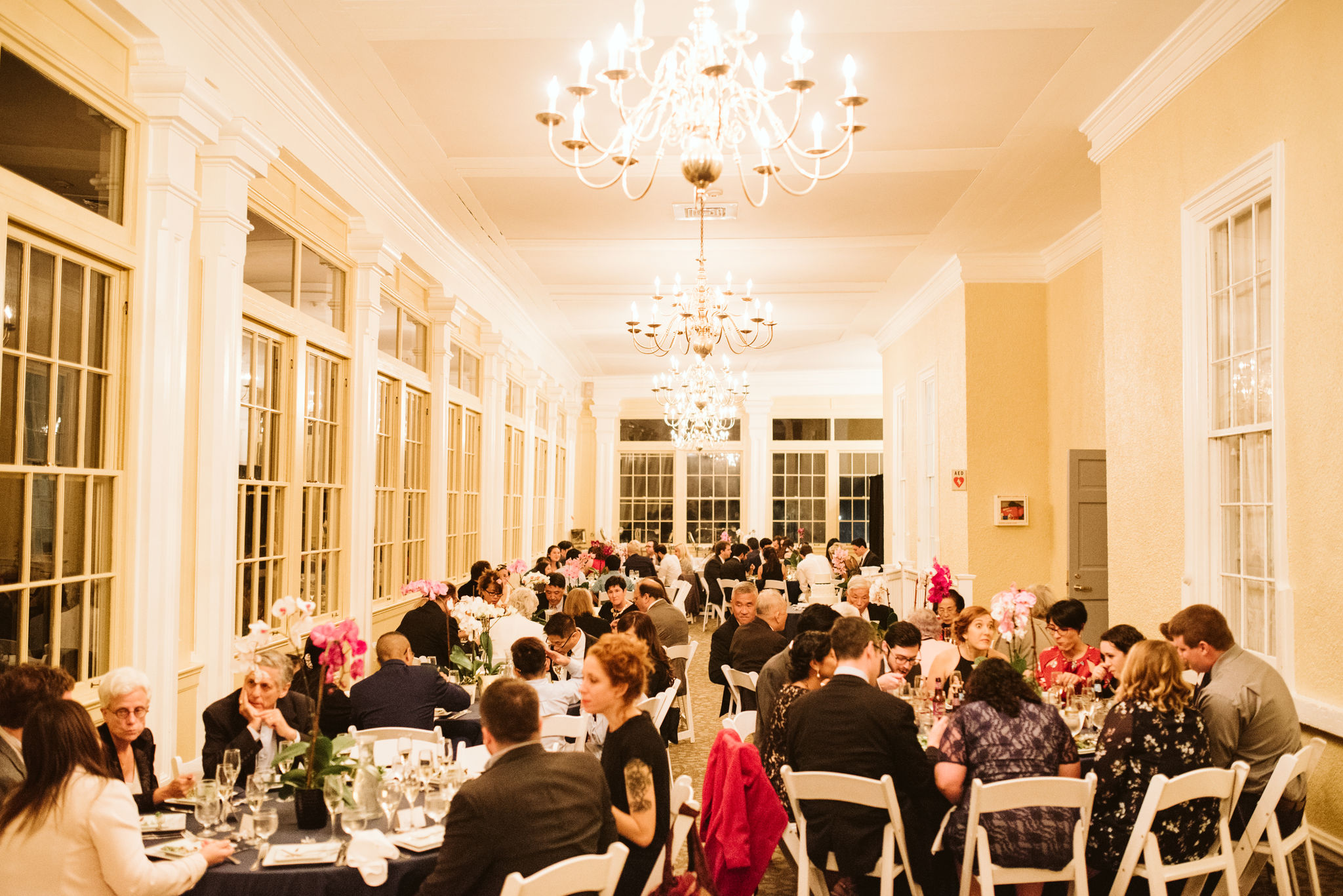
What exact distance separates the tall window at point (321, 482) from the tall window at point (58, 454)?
2.24 m

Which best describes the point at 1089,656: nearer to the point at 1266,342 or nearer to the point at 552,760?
the point at 1266,342

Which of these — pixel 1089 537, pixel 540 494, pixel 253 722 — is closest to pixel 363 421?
pixel 253 722

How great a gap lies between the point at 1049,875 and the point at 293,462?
4832 millimetres

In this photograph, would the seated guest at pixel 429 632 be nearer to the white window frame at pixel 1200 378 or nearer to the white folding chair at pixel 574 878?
the white folding chair at pixel 574 878

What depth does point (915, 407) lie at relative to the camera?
12781 mm

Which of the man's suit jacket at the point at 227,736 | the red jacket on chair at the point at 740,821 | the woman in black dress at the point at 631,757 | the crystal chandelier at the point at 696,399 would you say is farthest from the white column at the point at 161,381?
the crystal chandelier at the point at 696,399

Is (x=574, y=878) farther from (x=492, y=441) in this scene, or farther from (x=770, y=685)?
(x=492, y=441)

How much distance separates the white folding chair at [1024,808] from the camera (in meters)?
3.37

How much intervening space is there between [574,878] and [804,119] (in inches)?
205

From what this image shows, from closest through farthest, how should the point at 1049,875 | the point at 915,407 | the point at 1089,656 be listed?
1. the point at 1049,875
2. the point at 1089,656
3. the point at 915,407

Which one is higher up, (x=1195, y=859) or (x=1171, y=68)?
(x=1171, y=68)

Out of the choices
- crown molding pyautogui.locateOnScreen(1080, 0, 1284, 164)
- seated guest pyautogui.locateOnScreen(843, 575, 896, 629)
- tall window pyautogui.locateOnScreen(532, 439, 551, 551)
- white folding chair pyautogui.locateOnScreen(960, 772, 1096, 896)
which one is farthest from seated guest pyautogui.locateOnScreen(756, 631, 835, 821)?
tall window pyautogui.locateOnScreen(532, 439, 551, 551)

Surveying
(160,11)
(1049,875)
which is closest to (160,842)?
(1049,875)

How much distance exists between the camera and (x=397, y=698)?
479 centimetres
